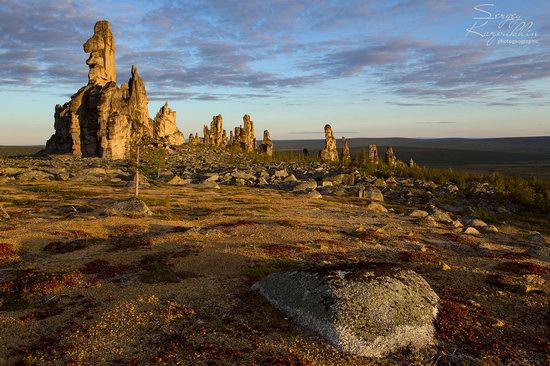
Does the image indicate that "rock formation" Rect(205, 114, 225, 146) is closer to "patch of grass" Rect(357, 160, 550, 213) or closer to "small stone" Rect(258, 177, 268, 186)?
"patch of grass" Rect(357, 160, 550, 213)

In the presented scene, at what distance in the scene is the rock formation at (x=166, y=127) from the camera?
118981 millimetres

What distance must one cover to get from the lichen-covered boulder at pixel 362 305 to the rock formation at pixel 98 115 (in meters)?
68.5

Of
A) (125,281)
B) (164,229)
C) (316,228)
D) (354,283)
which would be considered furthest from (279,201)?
(354,283)

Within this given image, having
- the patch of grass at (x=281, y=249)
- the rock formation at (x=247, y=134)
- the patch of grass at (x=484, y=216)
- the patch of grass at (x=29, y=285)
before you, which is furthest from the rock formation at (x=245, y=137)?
the patch of grass at (x=29, y=285)

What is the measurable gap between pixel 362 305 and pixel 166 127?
119 m

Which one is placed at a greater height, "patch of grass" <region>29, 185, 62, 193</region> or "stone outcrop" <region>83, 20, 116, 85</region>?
"stone outcrop" <region>83, 20, 116, 85</region>

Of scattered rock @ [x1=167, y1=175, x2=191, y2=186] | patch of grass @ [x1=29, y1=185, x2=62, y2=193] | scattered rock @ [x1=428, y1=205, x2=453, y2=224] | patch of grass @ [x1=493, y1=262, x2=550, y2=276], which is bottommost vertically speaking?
scattered rock @ [x1=428, y1=205, x2=453, y2=224]

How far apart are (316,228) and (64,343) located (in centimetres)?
1758

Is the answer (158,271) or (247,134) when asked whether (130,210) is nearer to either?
(158,271)

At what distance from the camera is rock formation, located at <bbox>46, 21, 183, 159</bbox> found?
277ft

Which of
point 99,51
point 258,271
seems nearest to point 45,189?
point 258,271

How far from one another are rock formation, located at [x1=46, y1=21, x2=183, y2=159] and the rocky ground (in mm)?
48720

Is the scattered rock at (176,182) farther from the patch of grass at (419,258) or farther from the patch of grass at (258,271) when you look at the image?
the patch of grass at (419,258)

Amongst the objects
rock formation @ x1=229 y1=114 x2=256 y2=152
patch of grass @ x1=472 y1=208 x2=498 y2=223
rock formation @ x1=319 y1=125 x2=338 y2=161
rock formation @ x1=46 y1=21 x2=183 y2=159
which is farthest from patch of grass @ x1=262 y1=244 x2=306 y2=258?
rock formation @ x1=229 y1=114 x2=256 y2=152
